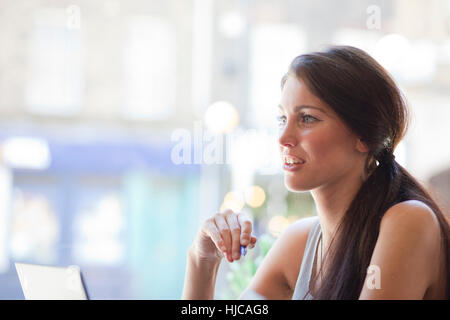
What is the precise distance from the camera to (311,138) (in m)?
0.86

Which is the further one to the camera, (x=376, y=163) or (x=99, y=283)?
(x=99, y=283)

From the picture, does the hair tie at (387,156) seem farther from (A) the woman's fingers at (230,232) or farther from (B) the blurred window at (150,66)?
(B) the blurred window at (150,66)

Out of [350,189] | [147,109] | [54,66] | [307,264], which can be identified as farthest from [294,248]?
[54,66]

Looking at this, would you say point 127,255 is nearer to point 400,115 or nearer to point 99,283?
point 99,283

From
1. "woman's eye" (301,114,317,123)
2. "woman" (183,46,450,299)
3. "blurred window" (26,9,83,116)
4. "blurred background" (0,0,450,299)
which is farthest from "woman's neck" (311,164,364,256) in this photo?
"blurred window" (26,9,83,116)

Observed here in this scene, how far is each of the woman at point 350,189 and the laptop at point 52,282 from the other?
0.19 metres

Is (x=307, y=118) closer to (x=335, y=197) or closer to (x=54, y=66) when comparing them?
(x=335, y=197)

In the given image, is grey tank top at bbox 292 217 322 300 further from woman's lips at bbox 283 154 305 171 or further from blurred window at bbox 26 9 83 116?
blurred window at bbox 26 9 83 116

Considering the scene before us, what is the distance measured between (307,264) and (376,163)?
219 mm

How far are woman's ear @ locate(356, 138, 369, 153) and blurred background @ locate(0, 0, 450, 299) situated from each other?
9.01 ft

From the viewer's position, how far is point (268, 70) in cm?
394

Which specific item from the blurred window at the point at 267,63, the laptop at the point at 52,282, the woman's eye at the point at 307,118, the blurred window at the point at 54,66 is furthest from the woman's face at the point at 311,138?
the blurred window at the point at 54,66

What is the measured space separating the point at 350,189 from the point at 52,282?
502 millimetres

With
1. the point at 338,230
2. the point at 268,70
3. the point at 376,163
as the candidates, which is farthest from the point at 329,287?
the point at 268,70
